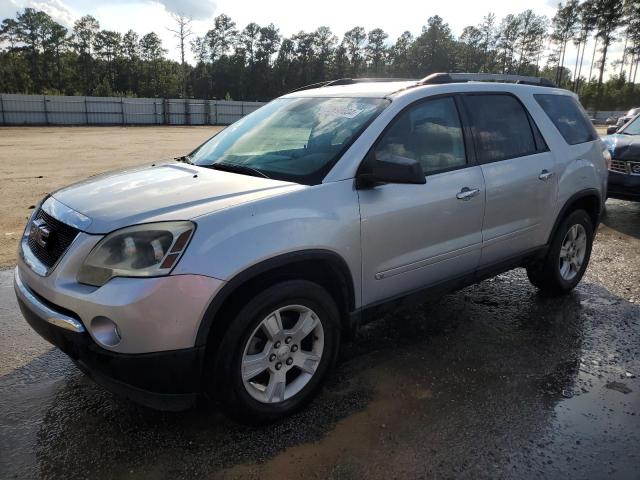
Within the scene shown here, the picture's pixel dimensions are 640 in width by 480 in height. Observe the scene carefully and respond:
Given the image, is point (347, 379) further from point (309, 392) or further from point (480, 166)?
point (480, 166)

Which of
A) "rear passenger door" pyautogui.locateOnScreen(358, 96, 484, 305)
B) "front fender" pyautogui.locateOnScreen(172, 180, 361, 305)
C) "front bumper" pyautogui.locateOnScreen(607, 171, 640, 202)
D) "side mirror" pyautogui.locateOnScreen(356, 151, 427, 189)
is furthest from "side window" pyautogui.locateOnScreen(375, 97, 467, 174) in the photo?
"front bumper" pyautogui.locateOnScreen(607, 171, 640, 202)

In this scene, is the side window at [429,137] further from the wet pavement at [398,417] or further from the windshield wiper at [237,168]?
the wet pavement at [398,417]

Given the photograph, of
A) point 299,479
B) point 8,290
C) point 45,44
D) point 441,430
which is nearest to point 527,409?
point 441,430

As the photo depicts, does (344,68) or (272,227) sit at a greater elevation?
(344,68)

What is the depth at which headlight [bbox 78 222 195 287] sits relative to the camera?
7.98 ft

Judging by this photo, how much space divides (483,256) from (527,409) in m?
1.20

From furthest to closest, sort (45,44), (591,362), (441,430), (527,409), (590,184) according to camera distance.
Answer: (45,44) → (590,184) → (591,362) → (527,409) → (441,430)

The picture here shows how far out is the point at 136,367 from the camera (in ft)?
7.95

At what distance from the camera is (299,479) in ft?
8.32

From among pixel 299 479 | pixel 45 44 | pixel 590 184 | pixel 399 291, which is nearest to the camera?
pixel 299 479

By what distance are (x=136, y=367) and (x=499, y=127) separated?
3145 millimetres

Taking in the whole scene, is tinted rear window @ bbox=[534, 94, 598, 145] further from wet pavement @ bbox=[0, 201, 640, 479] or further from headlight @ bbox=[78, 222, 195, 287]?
headlight @ bbox=[78, 222, 195, 287]

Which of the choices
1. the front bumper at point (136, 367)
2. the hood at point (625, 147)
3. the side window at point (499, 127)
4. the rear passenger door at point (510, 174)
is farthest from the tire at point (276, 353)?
the hood at point (625, 147)

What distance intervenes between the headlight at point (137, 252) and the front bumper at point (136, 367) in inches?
10.1
